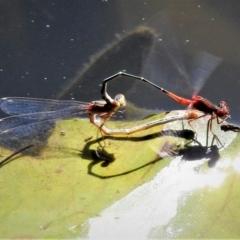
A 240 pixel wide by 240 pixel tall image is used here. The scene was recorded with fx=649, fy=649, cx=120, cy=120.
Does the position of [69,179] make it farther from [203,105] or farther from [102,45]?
[102,45]

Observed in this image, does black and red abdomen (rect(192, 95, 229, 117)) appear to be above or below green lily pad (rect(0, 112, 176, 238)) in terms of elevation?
above

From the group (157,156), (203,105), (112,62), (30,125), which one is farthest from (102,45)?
(157,156)

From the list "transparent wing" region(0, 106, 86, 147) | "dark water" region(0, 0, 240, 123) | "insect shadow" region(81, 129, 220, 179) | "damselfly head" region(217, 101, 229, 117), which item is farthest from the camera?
"dark water" region(0, 0, 240, 123)

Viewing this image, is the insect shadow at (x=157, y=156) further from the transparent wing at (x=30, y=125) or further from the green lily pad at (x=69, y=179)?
the transparent wing at (x=30, y=125)

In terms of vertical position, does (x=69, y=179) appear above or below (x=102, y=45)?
below

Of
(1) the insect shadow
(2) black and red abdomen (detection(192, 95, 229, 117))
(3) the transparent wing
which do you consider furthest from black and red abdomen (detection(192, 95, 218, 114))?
(3) the transparent wing

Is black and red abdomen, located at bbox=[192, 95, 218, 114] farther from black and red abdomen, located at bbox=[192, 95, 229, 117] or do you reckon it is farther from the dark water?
the dark water

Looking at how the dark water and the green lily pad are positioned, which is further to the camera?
the dark water

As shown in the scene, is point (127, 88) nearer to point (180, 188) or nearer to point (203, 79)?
point (203, 79)
